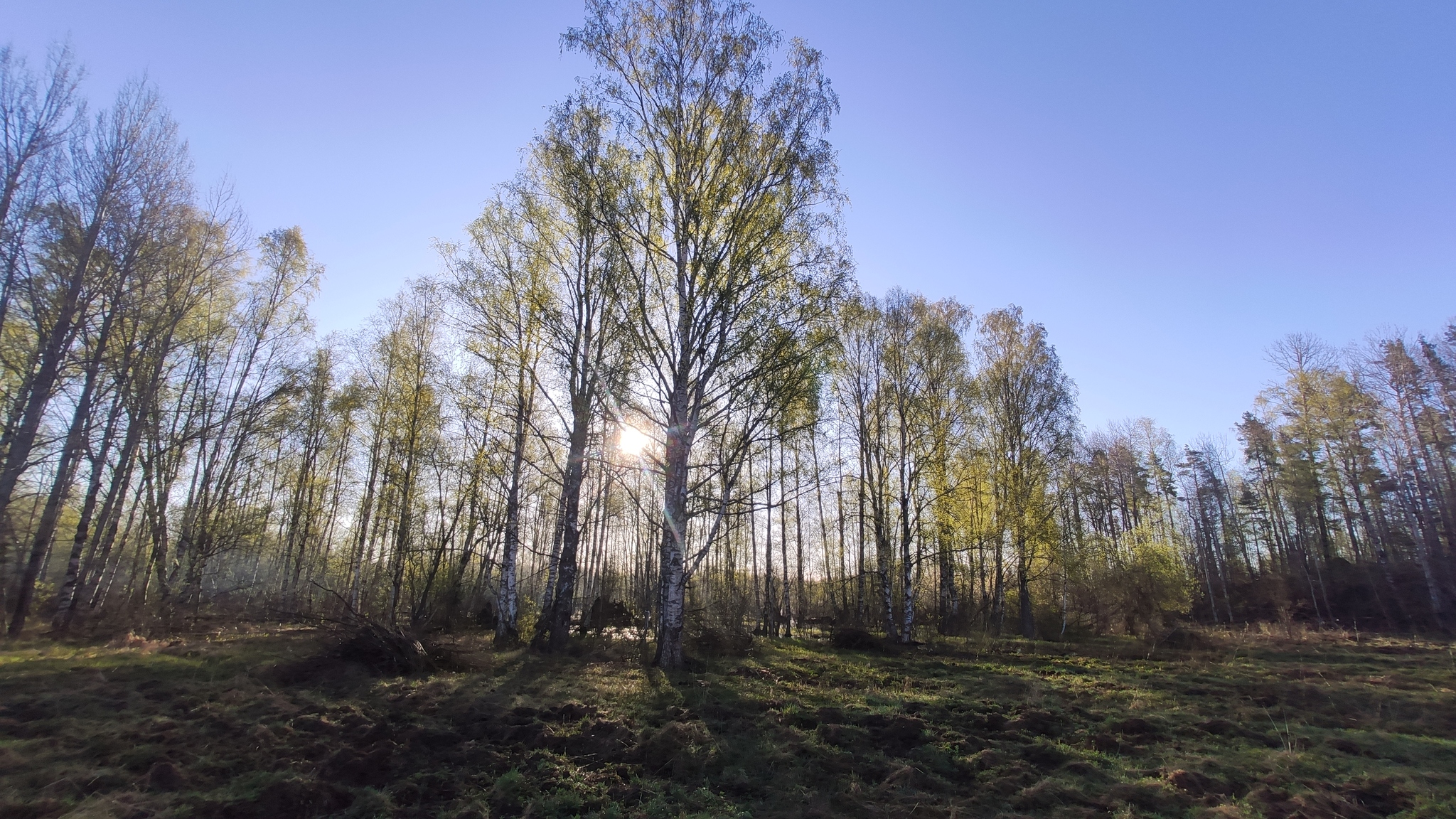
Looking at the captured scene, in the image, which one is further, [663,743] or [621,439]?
[621,439]

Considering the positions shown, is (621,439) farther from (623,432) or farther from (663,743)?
(663,743)

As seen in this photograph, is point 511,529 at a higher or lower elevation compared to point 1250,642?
higher

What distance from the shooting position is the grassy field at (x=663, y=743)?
195 inches

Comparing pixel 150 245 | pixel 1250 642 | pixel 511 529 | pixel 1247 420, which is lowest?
pixel 1250 642

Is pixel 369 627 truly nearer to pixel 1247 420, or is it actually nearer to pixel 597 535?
pixel 597 535

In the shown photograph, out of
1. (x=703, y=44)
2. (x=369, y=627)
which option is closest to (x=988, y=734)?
(x=369, y=627)

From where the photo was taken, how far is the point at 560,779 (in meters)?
5.43

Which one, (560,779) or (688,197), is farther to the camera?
(688,197)

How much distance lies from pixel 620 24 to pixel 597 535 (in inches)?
1095

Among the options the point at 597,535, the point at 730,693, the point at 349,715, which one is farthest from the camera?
the point at 597,535

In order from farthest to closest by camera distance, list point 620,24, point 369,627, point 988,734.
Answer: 1. point 620,24
2. point 369,627
3. point 988,734

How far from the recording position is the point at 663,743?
20.6ft

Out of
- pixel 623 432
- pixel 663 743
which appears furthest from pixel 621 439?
pixel 663 743

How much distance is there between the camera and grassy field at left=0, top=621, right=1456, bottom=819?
4945 millimetres
